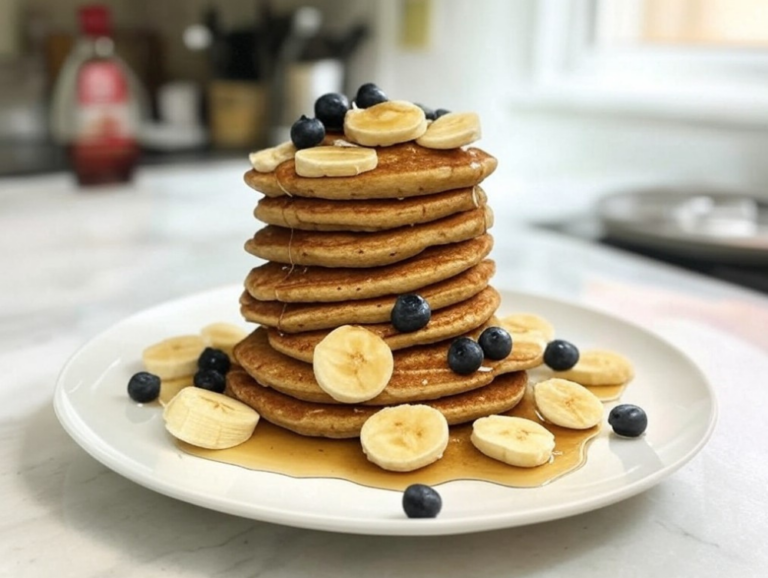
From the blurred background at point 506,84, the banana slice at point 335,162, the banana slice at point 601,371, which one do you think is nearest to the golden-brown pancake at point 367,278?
the banana slice at point 335,162

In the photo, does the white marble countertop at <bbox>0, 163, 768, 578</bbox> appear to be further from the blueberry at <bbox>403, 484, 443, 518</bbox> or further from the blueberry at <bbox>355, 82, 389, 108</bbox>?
the blueberry at <bbox>355, 82, 389, 108</bbox>

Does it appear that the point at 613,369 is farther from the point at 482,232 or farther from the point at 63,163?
the point at 63,163

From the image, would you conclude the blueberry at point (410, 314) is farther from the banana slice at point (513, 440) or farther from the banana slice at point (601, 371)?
the banana slice at point (601, 371)

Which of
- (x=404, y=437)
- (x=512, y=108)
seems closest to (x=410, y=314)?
(x=404, y=437)

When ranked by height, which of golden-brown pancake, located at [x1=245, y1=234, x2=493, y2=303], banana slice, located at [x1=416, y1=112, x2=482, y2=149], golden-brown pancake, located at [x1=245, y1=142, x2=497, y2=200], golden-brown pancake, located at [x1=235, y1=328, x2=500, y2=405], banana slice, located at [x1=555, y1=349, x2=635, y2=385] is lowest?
banana slice, located at [x1=555, y1=349, x2=635, y2=385]

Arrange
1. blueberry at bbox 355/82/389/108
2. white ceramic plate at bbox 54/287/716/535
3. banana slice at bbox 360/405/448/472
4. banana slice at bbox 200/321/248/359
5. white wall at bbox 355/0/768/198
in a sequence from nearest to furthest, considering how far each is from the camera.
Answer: white ceramic plate at bbox 54/287/716/535, banana slice at bbox 360/405/448/472, blueberry at bbox 355/82/389/108, banana slice at bbox 200/321/248/359, white wall at bbox 355/0/768/198

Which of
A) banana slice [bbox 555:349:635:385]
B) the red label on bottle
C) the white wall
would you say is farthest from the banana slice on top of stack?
the white wall

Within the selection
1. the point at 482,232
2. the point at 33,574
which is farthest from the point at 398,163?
the point at 33,574
